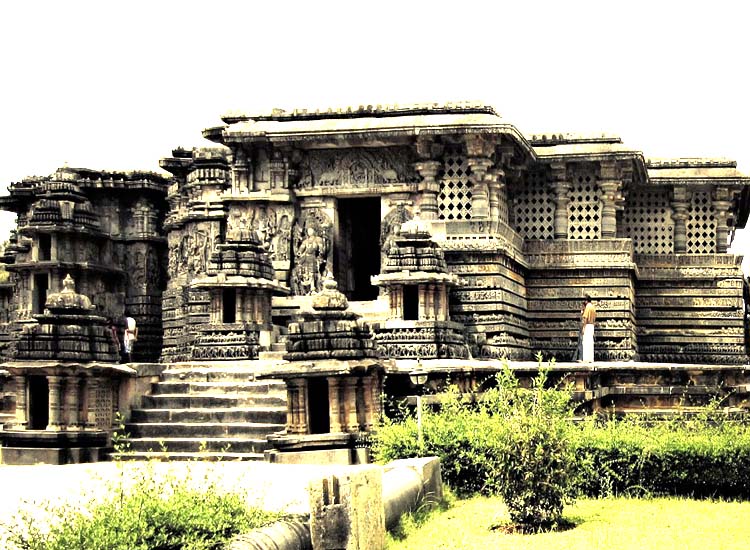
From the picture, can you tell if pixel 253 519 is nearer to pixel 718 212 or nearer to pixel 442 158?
pixel 442 158

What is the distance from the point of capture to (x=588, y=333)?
24.4 metres

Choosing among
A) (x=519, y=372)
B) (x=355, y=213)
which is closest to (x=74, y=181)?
(x=355, y=213)

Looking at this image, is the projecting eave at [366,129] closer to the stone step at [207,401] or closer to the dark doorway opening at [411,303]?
the dark doorway opening at [411,303]

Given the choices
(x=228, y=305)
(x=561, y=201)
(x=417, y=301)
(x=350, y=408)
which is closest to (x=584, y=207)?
(x=561, y=201)

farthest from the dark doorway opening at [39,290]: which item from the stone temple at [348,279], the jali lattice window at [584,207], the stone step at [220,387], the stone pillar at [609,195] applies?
the stone pillar at [609,195]

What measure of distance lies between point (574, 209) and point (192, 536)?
65.0 ft

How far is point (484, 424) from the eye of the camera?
12727mm

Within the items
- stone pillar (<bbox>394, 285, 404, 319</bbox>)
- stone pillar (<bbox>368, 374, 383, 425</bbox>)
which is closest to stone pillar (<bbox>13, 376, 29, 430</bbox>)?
stone pillar (<bbox>368, 374, 383, 425</bbox>)

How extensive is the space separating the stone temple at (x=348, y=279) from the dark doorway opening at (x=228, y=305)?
0.06m

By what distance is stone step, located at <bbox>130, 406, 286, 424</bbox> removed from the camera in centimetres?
1745

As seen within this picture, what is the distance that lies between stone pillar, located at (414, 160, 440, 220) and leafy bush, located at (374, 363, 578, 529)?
11439 mm

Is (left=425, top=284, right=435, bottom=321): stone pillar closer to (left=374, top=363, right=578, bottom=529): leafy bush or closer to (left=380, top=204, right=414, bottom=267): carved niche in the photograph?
(left=380, top=204, right=414, bottom=267): carved niche

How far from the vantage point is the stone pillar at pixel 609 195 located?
86.4ft

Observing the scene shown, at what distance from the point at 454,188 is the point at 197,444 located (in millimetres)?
9529
